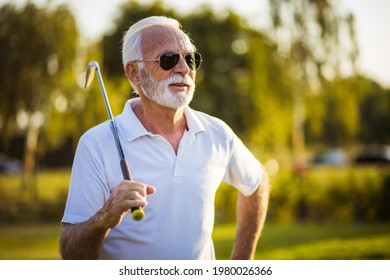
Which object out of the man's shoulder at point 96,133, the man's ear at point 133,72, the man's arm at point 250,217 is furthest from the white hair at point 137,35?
the man's arm at point 250,217

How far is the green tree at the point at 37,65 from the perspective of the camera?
8.90m

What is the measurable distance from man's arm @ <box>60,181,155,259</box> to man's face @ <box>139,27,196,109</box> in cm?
44

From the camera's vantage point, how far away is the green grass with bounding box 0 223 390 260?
5.40 metres

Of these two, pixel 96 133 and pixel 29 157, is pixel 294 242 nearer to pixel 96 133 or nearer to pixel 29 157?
pixel 96 133

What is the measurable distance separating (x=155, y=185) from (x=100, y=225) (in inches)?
11.6

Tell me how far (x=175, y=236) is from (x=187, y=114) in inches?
19.4

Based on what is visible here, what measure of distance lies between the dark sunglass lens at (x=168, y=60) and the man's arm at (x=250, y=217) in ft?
2.14

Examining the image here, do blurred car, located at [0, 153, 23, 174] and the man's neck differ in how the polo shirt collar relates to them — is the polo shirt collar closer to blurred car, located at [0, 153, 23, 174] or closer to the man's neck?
the man's neck

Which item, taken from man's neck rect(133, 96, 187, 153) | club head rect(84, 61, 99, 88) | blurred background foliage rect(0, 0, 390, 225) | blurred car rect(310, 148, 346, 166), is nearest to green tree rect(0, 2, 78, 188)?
blurred background foliage rect(0, 0, 390, 225)

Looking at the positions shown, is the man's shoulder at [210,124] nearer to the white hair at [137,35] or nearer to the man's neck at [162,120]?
the man's neck at [162,120]

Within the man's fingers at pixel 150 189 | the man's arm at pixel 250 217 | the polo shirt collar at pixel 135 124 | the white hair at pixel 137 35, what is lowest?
the man's arm at pixel 250 217

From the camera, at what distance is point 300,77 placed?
38.1 feet

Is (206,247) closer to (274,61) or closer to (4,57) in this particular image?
(4,57)

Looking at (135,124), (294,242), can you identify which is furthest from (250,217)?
(294,242)
